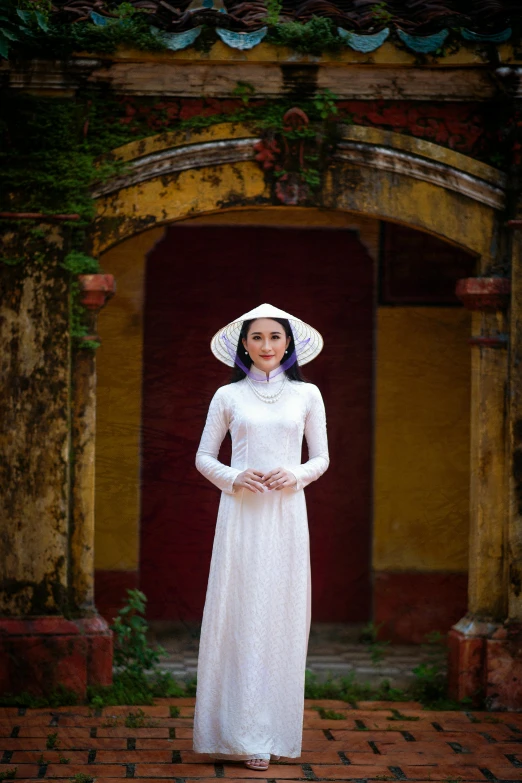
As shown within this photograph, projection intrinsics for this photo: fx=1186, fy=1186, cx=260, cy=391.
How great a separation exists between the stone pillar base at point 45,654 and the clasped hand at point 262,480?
75.0 inches

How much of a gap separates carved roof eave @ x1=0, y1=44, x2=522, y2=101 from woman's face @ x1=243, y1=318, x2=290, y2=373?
6.21 ft

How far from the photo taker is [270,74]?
6750 millimetres

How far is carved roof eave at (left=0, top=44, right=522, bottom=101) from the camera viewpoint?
6.59 meters

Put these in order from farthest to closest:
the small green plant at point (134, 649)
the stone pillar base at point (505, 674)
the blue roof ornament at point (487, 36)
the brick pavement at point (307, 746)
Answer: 1. the small green plant at point (134, 649)
2. the stone pillar base at point (505, 674)
3. the blue roof ornament at point (487, 36)
4. the brick pavement at point (307, 746)

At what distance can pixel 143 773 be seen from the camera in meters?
5.36

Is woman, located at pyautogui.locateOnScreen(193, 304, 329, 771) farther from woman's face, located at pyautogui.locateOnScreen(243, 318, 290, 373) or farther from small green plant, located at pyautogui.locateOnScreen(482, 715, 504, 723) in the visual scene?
small green plant, located at pyautogui.locateOnScreen(482, 715, 504, 723)

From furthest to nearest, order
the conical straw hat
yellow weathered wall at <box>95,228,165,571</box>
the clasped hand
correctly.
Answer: yellow weathered wall at <box>95,228,165,571</box> < the conical straw hat < the clasped hand

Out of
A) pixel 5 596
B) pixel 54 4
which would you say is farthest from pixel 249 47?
pixel 5 596

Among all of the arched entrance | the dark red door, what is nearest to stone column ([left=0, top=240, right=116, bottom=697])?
the arched entrance

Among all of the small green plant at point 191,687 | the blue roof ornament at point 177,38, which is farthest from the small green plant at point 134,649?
the blue roof ornament at point 177,38

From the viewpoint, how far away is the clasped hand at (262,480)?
17.2ft

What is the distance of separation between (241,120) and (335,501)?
303cm

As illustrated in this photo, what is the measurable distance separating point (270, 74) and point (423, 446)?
3.00 meters

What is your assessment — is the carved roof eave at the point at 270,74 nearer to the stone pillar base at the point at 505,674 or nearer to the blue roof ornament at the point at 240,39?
the blue roof ornament at the point at 240,39
